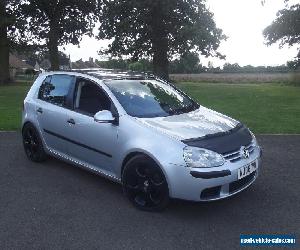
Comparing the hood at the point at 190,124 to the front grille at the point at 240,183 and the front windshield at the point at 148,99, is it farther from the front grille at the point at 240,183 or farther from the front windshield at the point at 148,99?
the front grille at the point at 240,183

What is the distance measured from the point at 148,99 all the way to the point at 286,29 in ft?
114

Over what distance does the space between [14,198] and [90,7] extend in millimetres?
32394

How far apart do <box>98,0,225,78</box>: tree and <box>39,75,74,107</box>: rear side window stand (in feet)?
83.8

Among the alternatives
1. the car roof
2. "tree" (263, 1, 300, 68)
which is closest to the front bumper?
the car roof

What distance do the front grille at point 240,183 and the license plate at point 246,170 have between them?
0.23 feet

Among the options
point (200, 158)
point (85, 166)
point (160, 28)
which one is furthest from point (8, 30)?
point (200, 158)

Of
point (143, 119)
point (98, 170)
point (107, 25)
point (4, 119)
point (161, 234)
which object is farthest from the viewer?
point (107, 25)

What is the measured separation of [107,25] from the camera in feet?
111

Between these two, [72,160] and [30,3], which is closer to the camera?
[72,160]

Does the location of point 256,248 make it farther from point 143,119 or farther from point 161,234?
point 143,119

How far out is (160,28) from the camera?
33.2 meters

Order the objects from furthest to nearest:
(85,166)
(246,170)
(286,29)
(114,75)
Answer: (286,29)
(114,75)
(85,166)
(246,170)

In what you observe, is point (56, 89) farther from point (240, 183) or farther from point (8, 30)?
point (8, 30)

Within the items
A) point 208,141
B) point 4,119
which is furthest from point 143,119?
point 4,119
